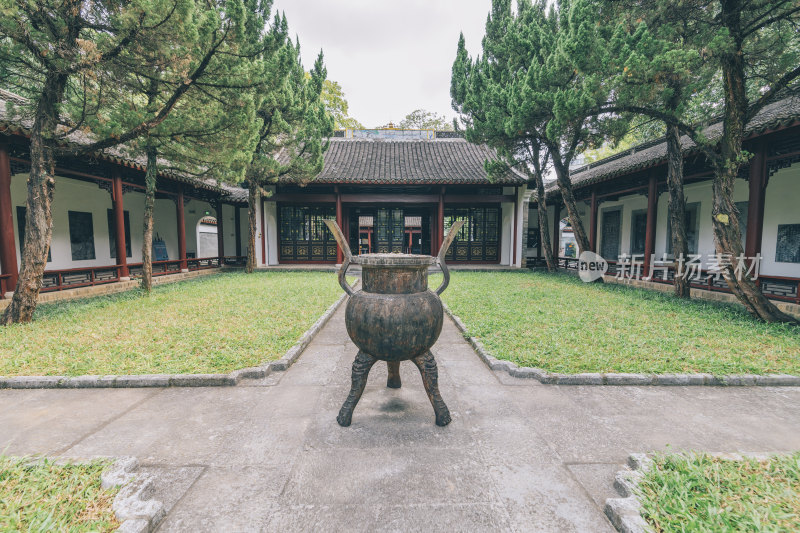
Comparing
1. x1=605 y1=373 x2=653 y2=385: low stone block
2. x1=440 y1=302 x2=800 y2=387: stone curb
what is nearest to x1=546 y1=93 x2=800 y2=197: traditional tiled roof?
x1=440 y1=302 x2=800 y2=387: stone curb

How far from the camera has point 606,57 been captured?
19.5 feet

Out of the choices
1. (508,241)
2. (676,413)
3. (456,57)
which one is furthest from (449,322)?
(456,57)

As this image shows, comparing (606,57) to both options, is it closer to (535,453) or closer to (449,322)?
(449,322)

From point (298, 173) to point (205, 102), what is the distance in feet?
19.5

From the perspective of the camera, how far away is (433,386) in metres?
2.57

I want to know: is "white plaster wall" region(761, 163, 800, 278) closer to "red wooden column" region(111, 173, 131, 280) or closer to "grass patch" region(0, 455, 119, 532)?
"grass patch" region(0, 455, 119, 532)

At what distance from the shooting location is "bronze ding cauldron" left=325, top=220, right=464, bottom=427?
2484 mm

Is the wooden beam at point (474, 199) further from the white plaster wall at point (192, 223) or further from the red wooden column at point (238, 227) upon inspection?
the white plaster wall at point (192, 223)

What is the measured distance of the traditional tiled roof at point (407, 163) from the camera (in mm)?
13078

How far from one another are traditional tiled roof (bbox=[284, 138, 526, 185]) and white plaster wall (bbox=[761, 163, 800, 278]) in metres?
6.72

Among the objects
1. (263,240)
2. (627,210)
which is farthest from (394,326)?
(627,210)

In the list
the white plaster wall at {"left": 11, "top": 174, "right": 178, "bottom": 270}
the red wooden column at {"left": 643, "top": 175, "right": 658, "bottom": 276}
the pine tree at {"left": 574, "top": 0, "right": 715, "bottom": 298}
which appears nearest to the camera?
the pine tree at {"left": 574, "top": 0, "right": 715, "bottom": 298}

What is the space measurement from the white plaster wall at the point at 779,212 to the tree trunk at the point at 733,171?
332 centimetres

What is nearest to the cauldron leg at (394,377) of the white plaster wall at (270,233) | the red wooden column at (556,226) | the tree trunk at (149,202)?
the tree trunk at (149,202)
